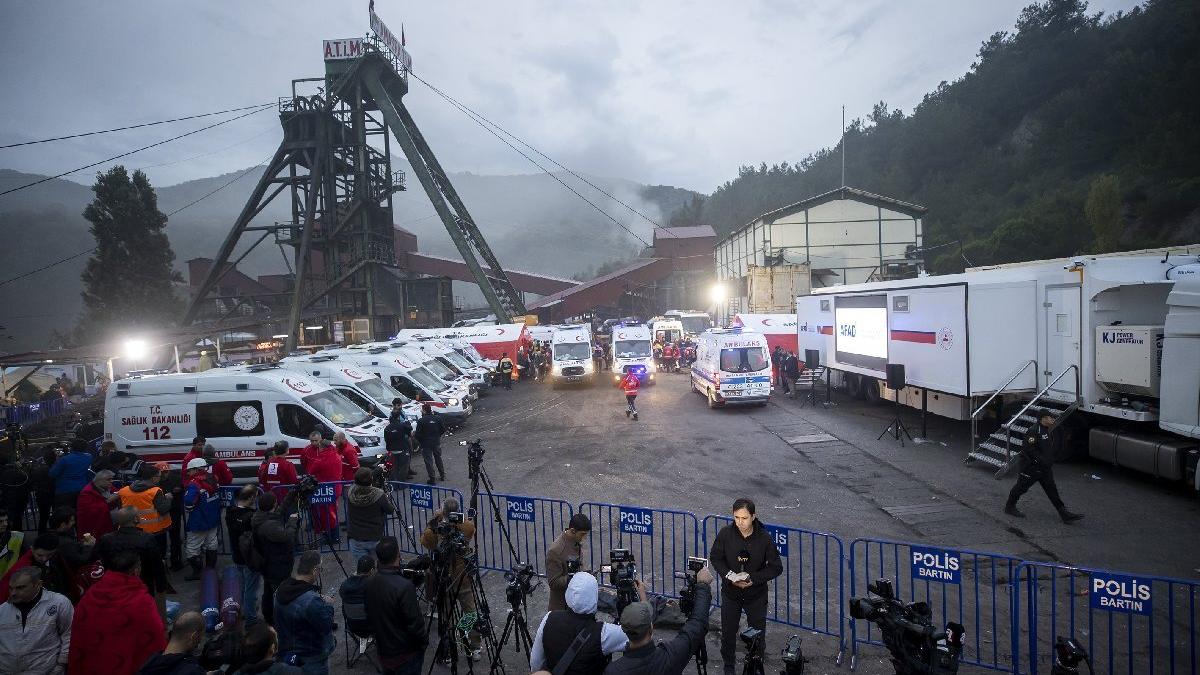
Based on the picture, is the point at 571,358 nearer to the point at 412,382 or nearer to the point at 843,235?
the point at 412,382

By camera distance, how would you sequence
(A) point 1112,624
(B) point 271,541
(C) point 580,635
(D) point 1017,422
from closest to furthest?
(C) point 580,635, (A) point 1112,624, (B) point 271,541, (D) point 1017,422

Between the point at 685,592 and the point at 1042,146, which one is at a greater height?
the point at 1042,146

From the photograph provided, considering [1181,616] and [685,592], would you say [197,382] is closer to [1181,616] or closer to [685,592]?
[685,592]

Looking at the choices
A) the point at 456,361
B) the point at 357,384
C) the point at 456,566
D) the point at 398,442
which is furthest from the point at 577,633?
the point at 456,361

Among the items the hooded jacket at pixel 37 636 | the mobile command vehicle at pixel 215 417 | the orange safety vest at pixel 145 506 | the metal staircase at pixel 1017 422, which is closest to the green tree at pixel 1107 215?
the metal staircase at pixel 1017 422

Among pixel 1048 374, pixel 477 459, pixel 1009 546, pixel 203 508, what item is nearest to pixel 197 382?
pixel 203 508

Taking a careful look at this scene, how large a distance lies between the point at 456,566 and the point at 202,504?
4.43 m

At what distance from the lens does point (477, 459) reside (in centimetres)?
748

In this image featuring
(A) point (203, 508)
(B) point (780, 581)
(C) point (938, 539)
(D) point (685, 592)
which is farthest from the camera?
(C) point (938, 539)

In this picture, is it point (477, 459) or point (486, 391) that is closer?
point (477, 459)

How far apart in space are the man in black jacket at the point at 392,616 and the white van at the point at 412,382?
12257mm

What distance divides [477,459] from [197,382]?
7.57 m

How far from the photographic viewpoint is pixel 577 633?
3.59 m

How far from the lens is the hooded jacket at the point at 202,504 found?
761cm
